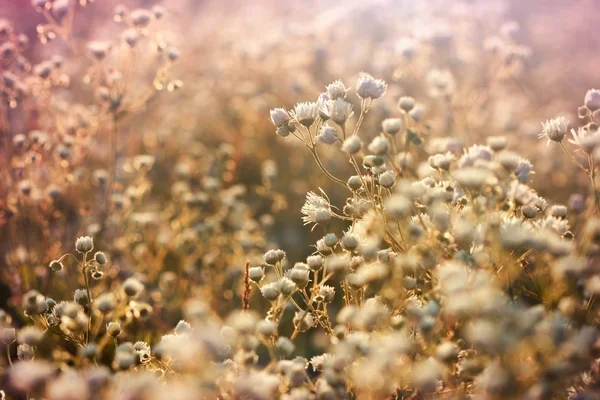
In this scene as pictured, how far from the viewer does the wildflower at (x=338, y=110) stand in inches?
68.6

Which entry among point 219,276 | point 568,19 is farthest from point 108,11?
point 568,19

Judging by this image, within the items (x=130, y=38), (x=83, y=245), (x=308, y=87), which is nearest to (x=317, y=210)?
(x=83, y=245)

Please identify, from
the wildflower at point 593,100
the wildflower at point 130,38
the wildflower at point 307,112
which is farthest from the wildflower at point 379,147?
the wildflower at point 130,38

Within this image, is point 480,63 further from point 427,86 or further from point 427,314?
point 427,314

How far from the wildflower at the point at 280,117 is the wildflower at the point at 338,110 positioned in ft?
0.45

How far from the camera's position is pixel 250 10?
6.65 metres

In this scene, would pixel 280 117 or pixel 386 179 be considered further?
pixel 280 117

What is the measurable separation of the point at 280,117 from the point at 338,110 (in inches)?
8.2

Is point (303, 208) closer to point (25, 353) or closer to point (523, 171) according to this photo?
point (523, 171)

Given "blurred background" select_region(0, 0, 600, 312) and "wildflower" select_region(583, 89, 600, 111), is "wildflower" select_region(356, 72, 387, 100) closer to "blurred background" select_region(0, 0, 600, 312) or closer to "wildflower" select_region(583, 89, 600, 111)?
"wildflower" select_region(583, 89, 600, 111)

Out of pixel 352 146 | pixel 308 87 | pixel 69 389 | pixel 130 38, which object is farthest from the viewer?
pixel 308 87

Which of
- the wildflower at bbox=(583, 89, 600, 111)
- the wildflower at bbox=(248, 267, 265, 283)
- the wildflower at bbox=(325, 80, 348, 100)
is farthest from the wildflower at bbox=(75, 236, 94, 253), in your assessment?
the wildflower at bbox=(583, 89, 600, 111)

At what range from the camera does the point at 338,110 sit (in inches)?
68.7

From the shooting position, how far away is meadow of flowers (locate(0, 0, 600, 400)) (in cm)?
128
